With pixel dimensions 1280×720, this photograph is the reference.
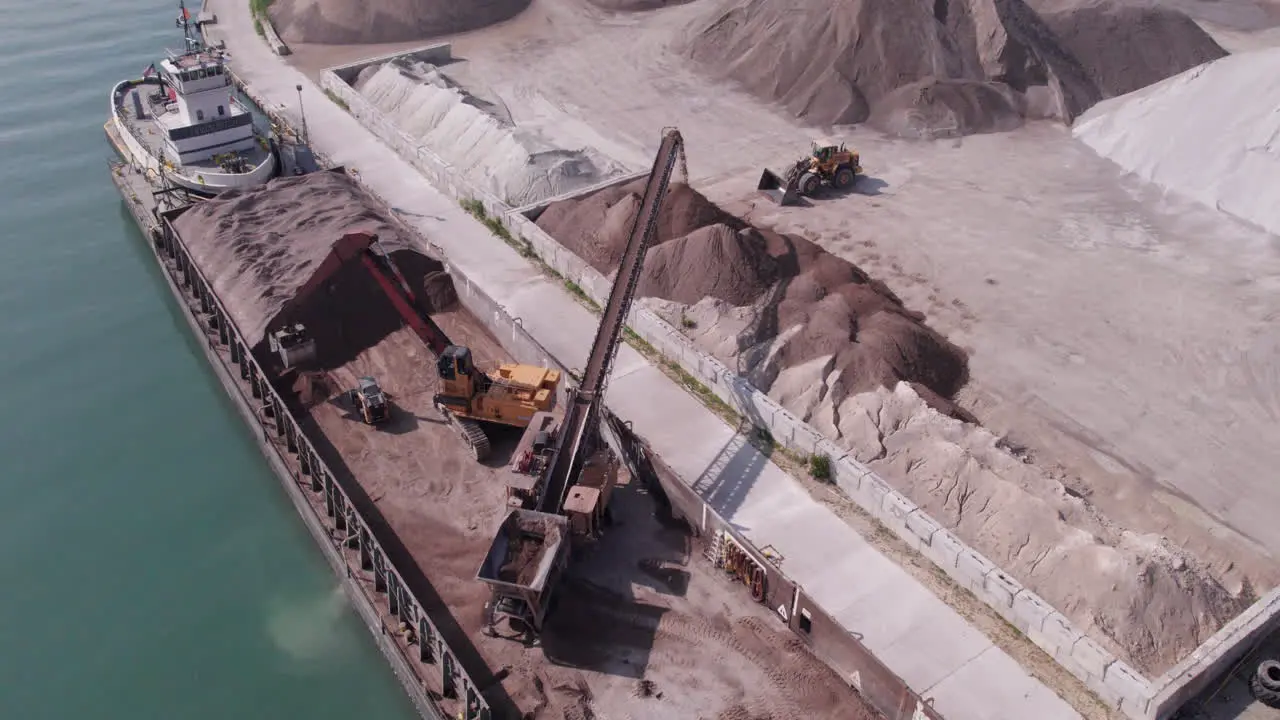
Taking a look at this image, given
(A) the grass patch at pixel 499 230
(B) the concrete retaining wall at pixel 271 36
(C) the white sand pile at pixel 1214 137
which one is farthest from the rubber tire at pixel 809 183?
(B) the concrete retaining wall at pixel 271 36

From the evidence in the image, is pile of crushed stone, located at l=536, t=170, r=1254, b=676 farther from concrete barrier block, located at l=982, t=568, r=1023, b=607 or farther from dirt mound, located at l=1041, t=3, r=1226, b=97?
dirt mound, located at l=1041, t=3, r=1226, b=97

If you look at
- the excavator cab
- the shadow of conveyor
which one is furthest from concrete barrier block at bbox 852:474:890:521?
the excavator cab

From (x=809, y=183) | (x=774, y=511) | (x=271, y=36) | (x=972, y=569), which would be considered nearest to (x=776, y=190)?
(x=809, y=183)

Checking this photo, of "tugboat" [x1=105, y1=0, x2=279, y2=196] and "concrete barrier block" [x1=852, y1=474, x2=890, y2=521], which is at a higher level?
"tugboat" [x1=105, y1=0, x2=279, y2=196]

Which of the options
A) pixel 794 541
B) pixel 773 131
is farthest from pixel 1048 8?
pixel 794 541

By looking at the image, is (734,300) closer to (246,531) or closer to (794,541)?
(794,541)
